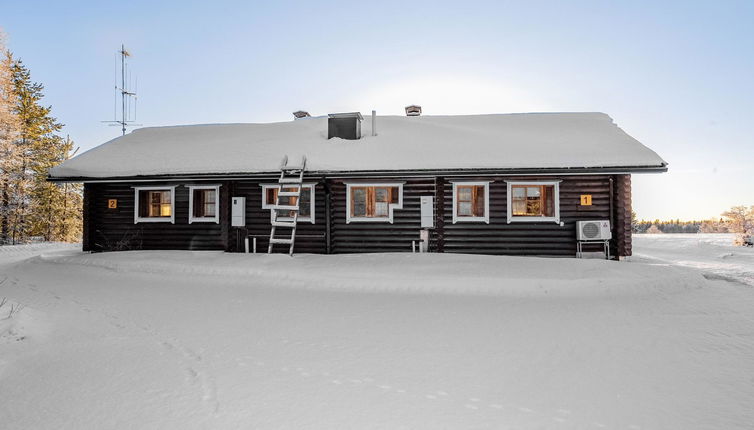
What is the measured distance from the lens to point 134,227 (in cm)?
1459

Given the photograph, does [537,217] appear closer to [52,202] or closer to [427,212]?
[427,212]

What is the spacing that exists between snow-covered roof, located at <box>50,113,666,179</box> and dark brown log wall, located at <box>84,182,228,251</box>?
995mm

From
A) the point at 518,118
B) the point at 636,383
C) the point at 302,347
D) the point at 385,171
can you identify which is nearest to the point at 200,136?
the point at 385,171

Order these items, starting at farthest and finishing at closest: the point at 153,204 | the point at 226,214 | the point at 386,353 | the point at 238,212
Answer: the point at 153,204
the point at 226,214
the point at 238,212
the point at 386,353

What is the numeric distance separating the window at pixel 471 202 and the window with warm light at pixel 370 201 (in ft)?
6.33

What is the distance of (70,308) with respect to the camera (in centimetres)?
664

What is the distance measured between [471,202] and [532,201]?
192cm

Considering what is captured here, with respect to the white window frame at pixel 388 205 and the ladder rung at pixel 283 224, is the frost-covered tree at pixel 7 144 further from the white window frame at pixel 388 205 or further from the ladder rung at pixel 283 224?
the white window frame at pixel 388 205

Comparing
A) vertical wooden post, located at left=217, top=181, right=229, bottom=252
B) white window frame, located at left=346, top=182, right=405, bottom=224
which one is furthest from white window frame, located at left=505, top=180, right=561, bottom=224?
vertical wooden post, located at left=217, top=181, right=229, bottom=252

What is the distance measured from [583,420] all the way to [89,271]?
1251 cm

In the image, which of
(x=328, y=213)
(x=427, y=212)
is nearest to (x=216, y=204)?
(x=328, y=213)

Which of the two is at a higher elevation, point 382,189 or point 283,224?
point 382,189

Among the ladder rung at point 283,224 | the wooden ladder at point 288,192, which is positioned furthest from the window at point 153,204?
the ladder rung at point 283,224

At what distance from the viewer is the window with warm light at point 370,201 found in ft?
43.9
